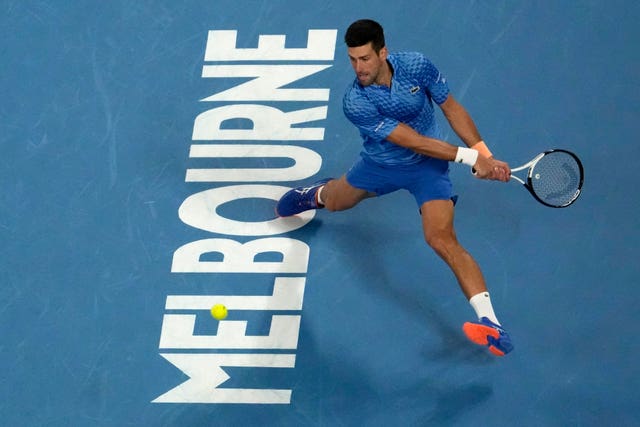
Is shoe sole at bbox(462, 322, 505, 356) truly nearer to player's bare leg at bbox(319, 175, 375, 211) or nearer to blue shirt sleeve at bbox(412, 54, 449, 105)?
player's bare leg at bbox(319, 175, 375, 211)

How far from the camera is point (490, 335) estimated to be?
23.0ft

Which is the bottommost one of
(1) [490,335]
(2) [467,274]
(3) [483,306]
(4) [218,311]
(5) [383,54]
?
(1) [490,335]

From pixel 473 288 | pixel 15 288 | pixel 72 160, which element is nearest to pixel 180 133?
pixel 72 160

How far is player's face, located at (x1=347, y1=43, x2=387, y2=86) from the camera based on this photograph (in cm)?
681

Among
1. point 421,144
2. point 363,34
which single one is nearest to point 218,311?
point 421,144

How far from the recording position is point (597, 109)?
337 inches

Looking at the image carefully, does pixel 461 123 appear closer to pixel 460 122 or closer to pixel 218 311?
pixel 460 122

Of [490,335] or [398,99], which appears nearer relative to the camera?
[490,335]

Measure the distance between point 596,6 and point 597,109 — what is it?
3.38ft

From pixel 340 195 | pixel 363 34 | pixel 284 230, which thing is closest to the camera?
pixel 363 34

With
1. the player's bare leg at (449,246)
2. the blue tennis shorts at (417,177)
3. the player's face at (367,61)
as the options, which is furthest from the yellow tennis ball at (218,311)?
the player's face at (367,61)

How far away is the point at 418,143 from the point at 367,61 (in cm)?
62

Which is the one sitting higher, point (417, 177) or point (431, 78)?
point (431, 78)

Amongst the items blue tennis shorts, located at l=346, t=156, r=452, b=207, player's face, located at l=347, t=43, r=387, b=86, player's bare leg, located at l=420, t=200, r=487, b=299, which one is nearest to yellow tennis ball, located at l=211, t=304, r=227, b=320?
blue tennis shorts, located at l=346, t=156, r=452, b=207
